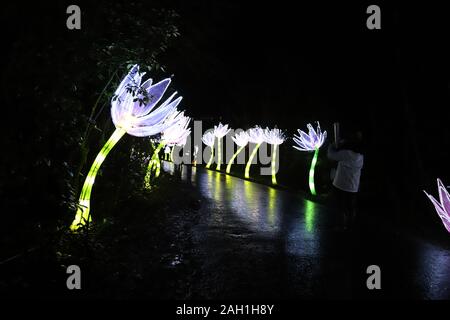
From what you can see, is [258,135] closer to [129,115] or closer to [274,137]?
[274,137]

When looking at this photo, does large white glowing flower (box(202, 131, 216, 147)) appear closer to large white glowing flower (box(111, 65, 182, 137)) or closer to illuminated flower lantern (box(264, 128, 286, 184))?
illuminated flower lantern (box(264, 128, 286, 184))

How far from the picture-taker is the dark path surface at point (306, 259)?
224 inches

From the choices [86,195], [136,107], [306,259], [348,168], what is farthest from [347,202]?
[86,195]

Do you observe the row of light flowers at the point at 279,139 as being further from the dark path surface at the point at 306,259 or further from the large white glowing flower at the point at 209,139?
the dark path surface at the point at 306,259

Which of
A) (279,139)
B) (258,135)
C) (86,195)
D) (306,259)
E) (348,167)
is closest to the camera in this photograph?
(306,259)

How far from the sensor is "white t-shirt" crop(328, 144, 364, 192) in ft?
28.7

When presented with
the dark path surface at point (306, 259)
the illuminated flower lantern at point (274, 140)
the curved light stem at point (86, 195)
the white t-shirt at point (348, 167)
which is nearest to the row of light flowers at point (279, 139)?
the illuminated flower lantern at point (274, 140)

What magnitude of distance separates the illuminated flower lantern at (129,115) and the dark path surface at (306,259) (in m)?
2.20

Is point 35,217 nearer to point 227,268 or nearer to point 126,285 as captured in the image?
point 126,285

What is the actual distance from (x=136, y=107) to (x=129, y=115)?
7.7 inches

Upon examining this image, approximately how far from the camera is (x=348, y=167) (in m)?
8.75

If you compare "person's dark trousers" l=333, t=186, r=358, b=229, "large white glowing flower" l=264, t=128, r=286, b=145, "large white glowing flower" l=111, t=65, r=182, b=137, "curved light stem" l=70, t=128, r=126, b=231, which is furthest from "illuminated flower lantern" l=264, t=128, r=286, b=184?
"curved light stem" l=70, t=128, r=126, b=231

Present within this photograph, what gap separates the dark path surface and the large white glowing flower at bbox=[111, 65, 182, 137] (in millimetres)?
2429
